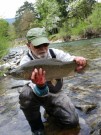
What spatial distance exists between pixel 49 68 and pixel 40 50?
0.66 metres

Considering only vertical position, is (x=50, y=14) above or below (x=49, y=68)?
below

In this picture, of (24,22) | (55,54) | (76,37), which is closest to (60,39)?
(76,37)

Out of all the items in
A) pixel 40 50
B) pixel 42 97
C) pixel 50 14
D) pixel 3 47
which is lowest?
pixel 50 14

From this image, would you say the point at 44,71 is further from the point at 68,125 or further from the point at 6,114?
the point at 6,114

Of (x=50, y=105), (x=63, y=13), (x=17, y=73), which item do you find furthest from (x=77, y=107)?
(x=63, y=13)

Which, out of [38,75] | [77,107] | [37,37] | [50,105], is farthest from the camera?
[77,107]

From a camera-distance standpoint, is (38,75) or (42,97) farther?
(42,97)

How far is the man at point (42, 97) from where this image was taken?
15.5 feet

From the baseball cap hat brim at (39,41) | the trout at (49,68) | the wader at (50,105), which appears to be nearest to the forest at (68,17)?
the wader at (50,105)

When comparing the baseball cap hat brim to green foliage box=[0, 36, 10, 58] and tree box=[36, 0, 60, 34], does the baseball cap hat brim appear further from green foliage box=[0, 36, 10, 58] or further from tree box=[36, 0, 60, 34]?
tree box=[36, 0, 60, 34]

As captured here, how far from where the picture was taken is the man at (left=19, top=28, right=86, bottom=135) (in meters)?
4.73

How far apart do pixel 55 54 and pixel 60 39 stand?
44575 millimetres

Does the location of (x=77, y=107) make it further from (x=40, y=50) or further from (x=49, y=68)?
(x=49, y=68)

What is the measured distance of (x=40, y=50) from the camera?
473cm
